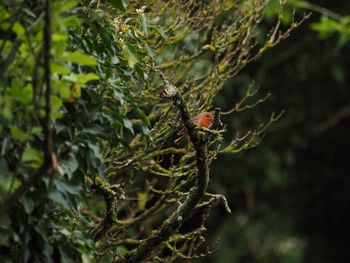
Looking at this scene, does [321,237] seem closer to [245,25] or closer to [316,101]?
[316,101]

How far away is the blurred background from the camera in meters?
9.30

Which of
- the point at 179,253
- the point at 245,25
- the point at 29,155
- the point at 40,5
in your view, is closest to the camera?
the point at 29,155

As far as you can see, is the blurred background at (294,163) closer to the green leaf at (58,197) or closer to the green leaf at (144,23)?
the green leaf at (144,23)

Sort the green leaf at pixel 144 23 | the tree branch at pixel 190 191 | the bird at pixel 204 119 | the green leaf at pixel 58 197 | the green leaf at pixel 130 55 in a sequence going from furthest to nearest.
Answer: the bird at pixel 204 119
the tree branch at pixel 190 191
the green leaf at pixel 144 23
the green leaf at pixel 130 55
the green leaf at pixel 58 197

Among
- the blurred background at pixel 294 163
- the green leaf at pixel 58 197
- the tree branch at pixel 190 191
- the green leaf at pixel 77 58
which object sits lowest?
the blurred background at pixel 294 163

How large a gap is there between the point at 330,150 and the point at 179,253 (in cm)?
730

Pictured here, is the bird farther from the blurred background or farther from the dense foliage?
the blurred background

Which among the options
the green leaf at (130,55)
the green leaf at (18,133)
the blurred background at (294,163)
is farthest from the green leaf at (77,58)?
the blurred background at (294,163)

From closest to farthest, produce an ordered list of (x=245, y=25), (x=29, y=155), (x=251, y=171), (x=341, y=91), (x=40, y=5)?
(x=29, y=155)
(x=40, y=5)
(x=245, y=25)
(x=251, y=171)
(x=341, y=91)

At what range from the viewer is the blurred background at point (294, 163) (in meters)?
9.30

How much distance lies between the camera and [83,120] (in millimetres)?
2652

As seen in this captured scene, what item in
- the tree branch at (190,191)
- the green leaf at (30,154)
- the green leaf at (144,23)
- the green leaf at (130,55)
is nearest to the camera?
the green leaf at (30,154)

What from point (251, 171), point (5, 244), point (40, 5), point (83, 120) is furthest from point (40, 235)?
point (251, 171)

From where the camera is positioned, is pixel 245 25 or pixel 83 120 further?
pixel 245 25
